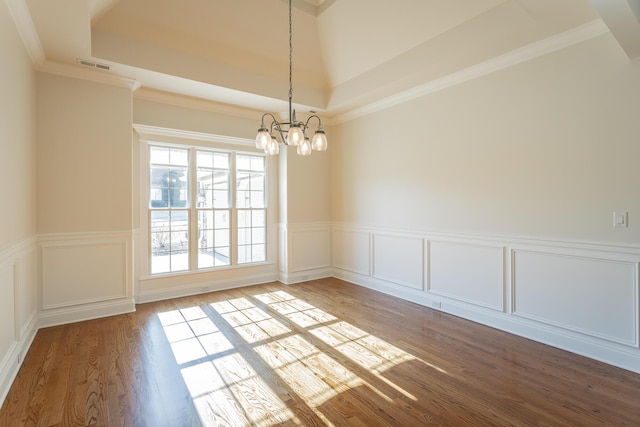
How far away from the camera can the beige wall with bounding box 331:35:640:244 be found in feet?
9.03

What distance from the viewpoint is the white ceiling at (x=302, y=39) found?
110 inches

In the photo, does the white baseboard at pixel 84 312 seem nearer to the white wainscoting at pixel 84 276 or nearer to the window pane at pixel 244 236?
the white wainscoting at pixel 84 276

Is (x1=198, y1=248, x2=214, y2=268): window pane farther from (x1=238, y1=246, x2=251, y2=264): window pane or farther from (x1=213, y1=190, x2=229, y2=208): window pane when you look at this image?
(x1=213, y1=190, x2=229, y2=208): window pane

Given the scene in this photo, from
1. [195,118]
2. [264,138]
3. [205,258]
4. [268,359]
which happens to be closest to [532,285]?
[268,359]

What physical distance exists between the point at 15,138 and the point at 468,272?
470cm

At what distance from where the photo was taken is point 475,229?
3.76 meters

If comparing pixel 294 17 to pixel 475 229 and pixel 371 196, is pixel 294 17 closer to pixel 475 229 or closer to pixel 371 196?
pixel 371 196

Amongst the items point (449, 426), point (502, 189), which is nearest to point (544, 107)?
point (502, 189)

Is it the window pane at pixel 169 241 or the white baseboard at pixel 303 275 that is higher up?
the window pane at pixel 169 241

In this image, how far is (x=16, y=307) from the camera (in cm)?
271

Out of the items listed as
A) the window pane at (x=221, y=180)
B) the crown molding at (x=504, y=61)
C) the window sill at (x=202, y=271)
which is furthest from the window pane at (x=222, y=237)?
the crown molding at (x=504, y=61)

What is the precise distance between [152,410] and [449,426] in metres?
1.93

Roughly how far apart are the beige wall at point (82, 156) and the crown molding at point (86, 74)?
0.17 ft

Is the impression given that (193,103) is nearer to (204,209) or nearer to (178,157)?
(178,157)
